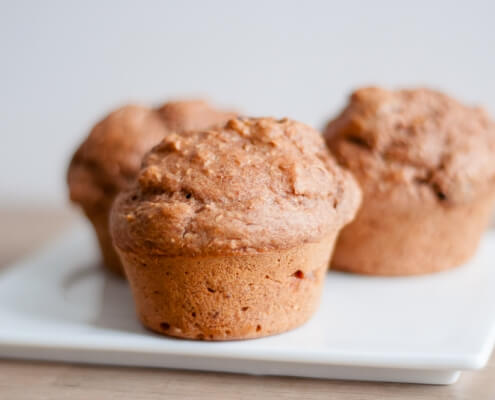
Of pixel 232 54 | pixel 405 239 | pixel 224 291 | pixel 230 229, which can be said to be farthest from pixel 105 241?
pixel 232 54

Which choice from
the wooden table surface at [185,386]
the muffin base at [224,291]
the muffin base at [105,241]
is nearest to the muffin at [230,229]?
the muffin base at [224,291]

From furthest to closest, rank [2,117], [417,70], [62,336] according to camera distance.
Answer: [2,117] < [417,70] < [62,336]

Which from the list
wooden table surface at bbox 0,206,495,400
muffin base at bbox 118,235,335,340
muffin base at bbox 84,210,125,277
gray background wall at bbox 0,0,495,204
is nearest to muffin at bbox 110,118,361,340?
muffin base at bbox 118,235,335,340

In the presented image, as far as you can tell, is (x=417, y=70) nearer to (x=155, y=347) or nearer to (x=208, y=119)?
(x=208, y=119)

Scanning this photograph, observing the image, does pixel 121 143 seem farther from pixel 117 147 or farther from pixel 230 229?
pixel 230 229

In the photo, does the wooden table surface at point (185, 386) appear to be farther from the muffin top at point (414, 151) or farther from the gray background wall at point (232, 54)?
the gray background wall at point (232, 54)

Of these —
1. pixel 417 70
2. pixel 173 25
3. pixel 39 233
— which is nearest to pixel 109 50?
pixel 173 25
